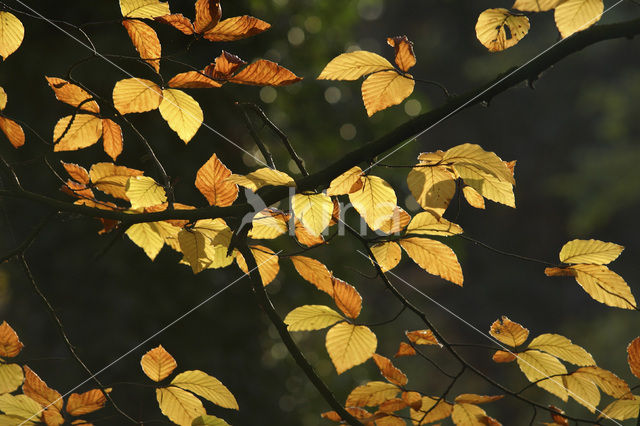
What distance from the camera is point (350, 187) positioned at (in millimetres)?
679

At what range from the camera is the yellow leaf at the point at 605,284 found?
0.71 metres

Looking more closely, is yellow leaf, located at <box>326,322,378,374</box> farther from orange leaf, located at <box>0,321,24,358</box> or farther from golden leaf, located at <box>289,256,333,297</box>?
orange leaf, located at <box>0,321,24,358</box>

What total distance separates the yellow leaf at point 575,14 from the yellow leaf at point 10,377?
2.88 feet

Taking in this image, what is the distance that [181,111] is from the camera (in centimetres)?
73

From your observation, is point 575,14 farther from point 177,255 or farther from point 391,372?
point 177,255

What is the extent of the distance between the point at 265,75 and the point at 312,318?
0.35m

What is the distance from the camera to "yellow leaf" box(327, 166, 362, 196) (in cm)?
66

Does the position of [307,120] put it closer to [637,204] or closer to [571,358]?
[571,358]

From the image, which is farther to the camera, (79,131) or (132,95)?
(79,131)

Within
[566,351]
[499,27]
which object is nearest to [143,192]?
[499,27]

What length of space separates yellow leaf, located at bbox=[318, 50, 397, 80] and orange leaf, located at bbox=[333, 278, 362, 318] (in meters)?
0.28

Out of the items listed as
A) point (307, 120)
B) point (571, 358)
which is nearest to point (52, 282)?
point (307, 120)

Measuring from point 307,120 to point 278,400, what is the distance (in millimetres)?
1512

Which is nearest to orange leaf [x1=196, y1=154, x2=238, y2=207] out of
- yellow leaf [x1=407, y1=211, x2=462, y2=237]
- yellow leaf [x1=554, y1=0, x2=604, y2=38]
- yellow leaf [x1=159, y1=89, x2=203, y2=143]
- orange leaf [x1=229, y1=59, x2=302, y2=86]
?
yellow leaf [x1=159, y1=89, x2=203, y2=143]
